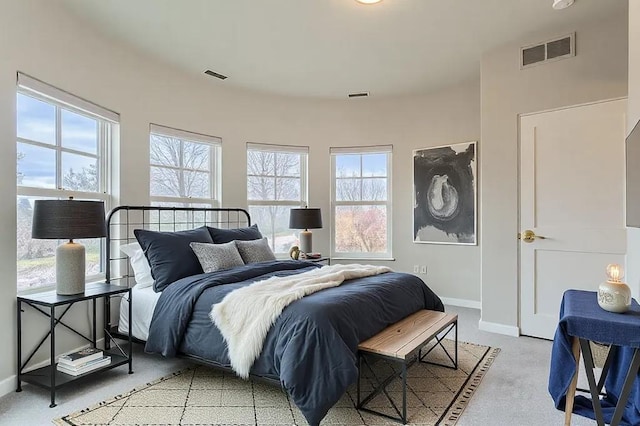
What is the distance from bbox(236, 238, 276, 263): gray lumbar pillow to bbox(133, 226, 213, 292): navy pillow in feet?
1.67

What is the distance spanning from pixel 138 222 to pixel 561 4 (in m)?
3.92

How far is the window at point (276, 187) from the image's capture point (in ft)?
16.8

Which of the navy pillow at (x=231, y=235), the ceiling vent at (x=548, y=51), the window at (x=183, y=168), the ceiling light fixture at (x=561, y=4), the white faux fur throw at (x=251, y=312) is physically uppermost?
the ceiling light fixture at (x=561, y=4)

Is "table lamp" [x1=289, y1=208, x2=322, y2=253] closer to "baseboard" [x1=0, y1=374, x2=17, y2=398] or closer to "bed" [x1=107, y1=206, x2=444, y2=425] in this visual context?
"bed" [x1=107, y1=206, x2=444, y2=425]

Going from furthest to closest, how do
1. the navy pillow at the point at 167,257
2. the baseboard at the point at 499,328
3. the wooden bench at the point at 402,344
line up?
the baseboard at the point at 499,328 → the navy pillow at the point at 167,257 → the wooden bench at the point at 402,344

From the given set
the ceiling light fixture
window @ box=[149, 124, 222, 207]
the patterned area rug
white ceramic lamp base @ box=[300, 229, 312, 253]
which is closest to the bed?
the patterned area rug

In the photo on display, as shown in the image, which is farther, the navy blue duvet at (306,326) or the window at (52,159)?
the window at (52,159)

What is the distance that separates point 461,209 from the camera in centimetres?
485

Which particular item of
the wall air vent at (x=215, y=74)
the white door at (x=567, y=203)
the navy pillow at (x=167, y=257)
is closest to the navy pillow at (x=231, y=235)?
the navy pillow at (x=167, y=257)

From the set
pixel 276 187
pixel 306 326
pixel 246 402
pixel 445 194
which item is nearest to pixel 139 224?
pixel 276 187

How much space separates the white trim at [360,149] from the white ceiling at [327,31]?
1.04 m

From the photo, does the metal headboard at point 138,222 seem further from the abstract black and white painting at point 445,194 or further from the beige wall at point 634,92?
the beige wall at point 634,92

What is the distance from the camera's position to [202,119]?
448 cm

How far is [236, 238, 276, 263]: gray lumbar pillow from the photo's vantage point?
373 cm
